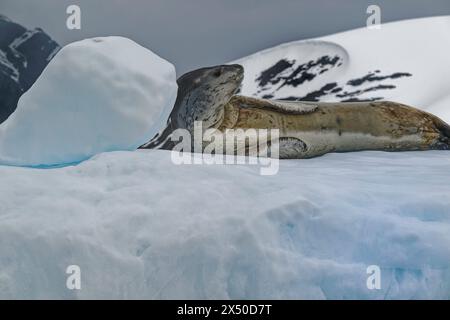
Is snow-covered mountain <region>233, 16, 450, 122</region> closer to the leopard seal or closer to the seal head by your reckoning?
the leopard seal

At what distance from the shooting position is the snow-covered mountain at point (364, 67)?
2045cm

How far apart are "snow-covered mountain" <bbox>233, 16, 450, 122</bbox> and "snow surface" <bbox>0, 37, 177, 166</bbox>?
1774cm

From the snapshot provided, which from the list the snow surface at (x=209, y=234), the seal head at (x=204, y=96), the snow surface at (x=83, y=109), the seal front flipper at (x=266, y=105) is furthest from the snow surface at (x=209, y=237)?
the seal front flipper at (x=266, y=105)

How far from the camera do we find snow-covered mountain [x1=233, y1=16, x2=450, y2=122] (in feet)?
67.1

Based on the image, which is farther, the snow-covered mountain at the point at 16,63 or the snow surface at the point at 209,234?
the snow-covered mountain at the point at 16,63

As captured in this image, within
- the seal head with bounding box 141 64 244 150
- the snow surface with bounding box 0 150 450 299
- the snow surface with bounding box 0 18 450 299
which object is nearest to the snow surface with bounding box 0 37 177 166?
the snow surface with bounding box 0 18 450 299

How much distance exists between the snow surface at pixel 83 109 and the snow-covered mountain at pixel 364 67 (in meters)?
17.7

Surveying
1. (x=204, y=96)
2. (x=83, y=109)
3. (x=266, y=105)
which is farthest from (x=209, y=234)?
(x=266, y=105)

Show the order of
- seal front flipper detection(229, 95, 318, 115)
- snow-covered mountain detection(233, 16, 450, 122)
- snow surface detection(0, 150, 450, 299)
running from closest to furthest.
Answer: snow surface detection(0, 150, 450, 299) → seal front flipper detection(229, 95, 318, 115) → snow-covered mountain detection(233, 16, 450, 122)

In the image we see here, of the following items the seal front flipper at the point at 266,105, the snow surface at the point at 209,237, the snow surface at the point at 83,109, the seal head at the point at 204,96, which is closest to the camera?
the snow surface at the point at 209,237

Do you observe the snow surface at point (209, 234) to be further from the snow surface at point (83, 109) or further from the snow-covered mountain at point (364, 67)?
the snow-covered mountain at point (364, 67)

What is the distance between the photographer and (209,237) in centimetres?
185

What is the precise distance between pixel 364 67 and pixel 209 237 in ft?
71.7
